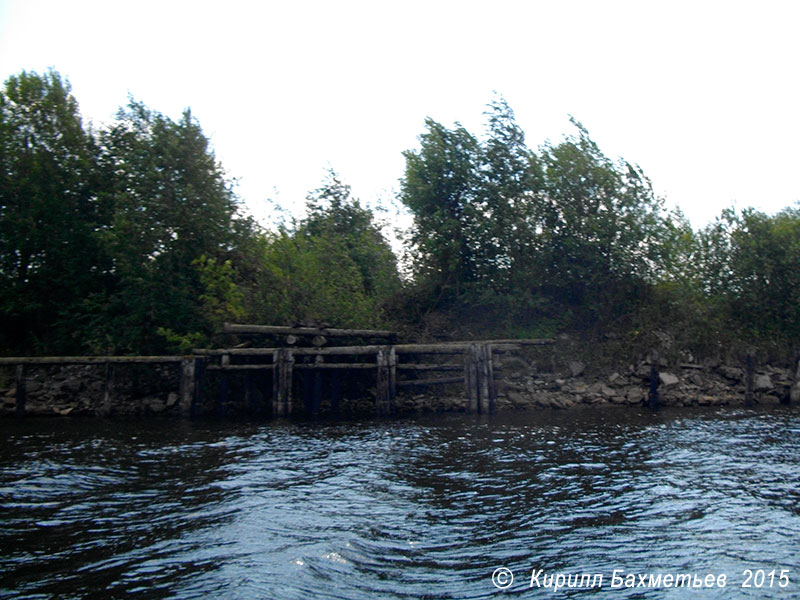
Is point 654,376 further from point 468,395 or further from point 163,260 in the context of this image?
point 163,260

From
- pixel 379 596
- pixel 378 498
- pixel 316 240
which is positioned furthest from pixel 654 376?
pixel 379 596

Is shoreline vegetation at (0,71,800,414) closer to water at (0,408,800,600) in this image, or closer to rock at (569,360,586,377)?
rock at (569,360,586,377)

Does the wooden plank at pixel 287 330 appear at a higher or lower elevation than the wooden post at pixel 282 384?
higher

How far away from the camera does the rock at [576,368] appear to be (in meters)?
27.9

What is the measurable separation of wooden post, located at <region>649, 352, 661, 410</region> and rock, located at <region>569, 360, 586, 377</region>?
2.79m

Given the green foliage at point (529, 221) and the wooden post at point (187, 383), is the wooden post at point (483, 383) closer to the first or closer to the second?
the green foliage at point (529, 221)

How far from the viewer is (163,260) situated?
1097 inches

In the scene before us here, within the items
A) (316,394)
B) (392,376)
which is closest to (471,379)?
(392,376)

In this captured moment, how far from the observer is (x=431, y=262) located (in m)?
31.6

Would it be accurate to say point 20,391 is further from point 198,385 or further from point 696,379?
point 696,379

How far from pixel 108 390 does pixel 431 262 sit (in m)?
14.5

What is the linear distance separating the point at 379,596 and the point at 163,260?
73.3 feet

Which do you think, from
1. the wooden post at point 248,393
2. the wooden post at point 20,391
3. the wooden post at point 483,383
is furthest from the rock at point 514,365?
the wooden post at point 20,391

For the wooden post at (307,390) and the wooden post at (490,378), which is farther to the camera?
the wooden post at (307,390)
